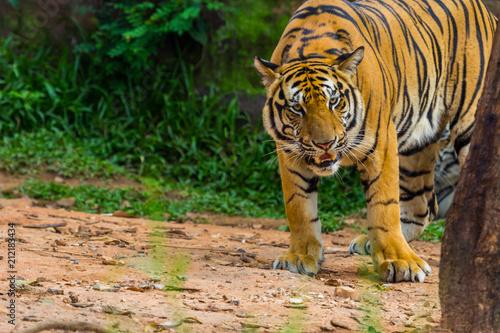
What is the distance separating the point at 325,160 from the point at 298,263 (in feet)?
2.13

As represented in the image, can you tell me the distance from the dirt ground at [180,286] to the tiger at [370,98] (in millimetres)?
299

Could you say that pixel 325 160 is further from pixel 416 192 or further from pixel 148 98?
pixel 148 98

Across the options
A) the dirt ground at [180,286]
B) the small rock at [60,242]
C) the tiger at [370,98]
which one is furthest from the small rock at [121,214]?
the tiger at [370,98]

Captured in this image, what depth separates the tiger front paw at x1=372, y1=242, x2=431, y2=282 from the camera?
337 cm

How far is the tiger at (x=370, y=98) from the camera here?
3326 mm

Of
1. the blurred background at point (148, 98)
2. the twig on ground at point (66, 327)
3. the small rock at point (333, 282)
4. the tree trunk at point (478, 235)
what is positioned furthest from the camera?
the blurred background at point (148, 98)

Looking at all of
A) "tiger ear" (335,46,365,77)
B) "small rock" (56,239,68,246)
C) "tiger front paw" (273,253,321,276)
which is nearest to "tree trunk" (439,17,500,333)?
"tiger ear" (335,46,365,77)

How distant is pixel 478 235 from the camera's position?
2.31m

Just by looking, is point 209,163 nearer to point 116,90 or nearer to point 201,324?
point 116,90

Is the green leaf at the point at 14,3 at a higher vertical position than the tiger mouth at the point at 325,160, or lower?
higher

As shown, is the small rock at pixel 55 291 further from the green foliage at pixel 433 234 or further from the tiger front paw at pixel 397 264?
the green foliage at pixel 433 234

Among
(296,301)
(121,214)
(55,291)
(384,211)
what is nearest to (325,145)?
(384,211)

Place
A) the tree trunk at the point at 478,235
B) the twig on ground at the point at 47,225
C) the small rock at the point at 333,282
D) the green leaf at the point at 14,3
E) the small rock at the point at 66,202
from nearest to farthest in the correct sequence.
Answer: the tree trunk at the point at 478,235 → the small rock at the point at 333,282 → the twig on ground at the point at 47,225 → the small rock at the point at 66,202 → the green leaf at the point at 14,3

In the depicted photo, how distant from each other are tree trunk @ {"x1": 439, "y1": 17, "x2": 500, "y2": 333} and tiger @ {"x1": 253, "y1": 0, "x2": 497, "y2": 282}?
0.97 metres
